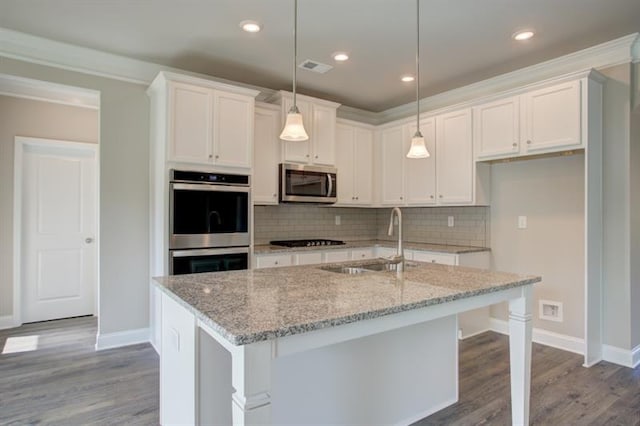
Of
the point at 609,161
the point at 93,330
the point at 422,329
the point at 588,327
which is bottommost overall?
the point at 93,330

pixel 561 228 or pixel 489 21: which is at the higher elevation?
pixel 489 21

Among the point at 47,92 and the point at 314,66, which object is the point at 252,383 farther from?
the point at 47,92

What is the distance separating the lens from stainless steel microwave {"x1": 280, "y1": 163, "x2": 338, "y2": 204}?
13.1ft

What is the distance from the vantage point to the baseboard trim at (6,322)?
4027 millimetres

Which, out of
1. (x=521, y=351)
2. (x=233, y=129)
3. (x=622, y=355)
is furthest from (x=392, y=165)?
(x=521, y=351)

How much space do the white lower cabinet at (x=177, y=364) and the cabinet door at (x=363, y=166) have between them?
316 cm

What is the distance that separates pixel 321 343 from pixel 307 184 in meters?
2.95

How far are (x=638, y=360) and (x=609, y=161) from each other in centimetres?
168

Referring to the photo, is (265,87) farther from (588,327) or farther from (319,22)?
(588,327)

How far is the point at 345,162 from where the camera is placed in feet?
15.0

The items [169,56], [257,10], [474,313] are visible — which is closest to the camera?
[257,10]

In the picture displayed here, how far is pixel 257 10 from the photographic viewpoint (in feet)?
8.65

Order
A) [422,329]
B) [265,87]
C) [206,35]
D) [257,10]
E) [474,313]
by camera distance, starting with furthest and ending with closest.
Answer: [265,87] < [474,313] < [206,35] < [257,10] < [422,329]

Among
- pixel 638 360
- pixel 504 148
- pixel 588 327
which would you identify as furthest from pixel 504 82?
pixel 638 360
